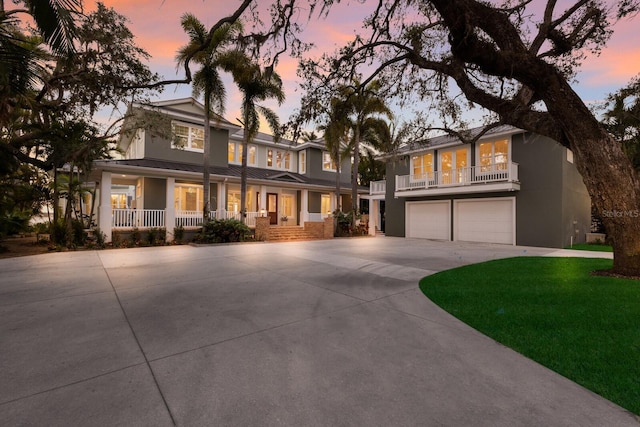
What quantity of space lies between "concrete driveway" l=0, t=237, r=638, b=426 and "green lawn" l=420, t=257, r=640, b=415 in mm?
269

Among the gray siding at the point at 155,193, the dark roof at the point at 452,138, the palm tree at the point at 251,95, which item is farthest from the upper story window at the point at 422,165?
the gray siding at the point at 155,193

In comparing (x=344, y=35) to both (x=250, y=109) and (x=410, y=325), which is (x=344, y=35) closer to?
(x=410, y=325)

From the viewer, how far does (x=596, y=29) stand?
307 inches

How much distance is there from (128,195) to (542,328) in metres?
30.2

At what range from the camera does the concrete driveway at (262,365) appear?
6.89ft

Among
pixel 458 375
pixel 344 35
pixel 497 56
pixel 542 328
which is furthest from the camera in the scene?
pixel 344 35

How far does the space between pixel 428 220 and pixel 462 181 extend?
3.49m

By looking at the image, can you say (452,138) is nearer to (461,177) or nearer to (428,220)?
(461,177)

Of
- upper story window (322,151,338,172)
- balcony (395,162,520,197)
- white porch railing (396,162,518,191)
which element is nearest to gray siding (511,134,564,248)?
balcony (395,162,520,197)

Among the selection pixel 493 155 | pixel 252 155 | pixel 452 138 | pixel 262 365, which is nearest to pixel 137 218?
pixel 252 155

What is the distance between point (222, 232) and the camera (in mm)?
14820

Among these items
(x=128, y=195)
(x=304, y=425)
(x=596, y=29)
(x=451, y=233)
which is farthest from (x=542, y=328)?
(x=128, y=195)

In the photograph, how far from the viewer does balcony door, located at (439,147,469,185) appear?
16.4 meters

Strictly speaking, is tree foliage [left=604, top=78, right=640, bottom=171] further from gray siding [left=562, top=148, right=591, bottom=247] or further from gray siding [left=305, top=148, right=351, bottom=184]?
gray siding [left=305, top=148, right=351, bottom=184]
